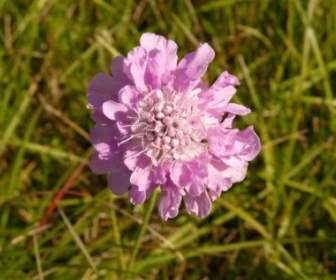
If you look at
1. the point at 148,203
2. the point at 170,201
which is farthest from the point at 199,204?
the point at 148,203

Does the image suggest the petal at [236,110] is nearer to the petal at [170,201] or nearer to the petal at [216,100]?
the petal at [216,100]

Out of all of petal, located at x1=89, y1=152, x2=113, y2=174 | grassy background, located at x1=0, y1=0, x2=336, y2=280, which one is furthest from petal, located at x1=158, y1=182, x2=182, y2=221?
grassy background, located at x1=0, y1=0, x2=336, y2=280

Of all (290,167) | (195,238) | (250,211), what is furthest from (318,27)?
(195,238)

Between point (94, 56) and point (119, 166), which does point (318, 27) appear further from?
point (119, 166)

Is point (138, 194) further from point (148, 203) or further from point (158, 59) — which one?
point (148, 203)

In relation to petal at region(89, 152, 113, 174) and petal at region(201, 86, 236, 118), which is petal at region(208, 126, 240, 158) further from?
petal at region(89, 152, 113, 174)

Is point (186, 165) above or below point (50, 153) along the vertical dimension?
above
